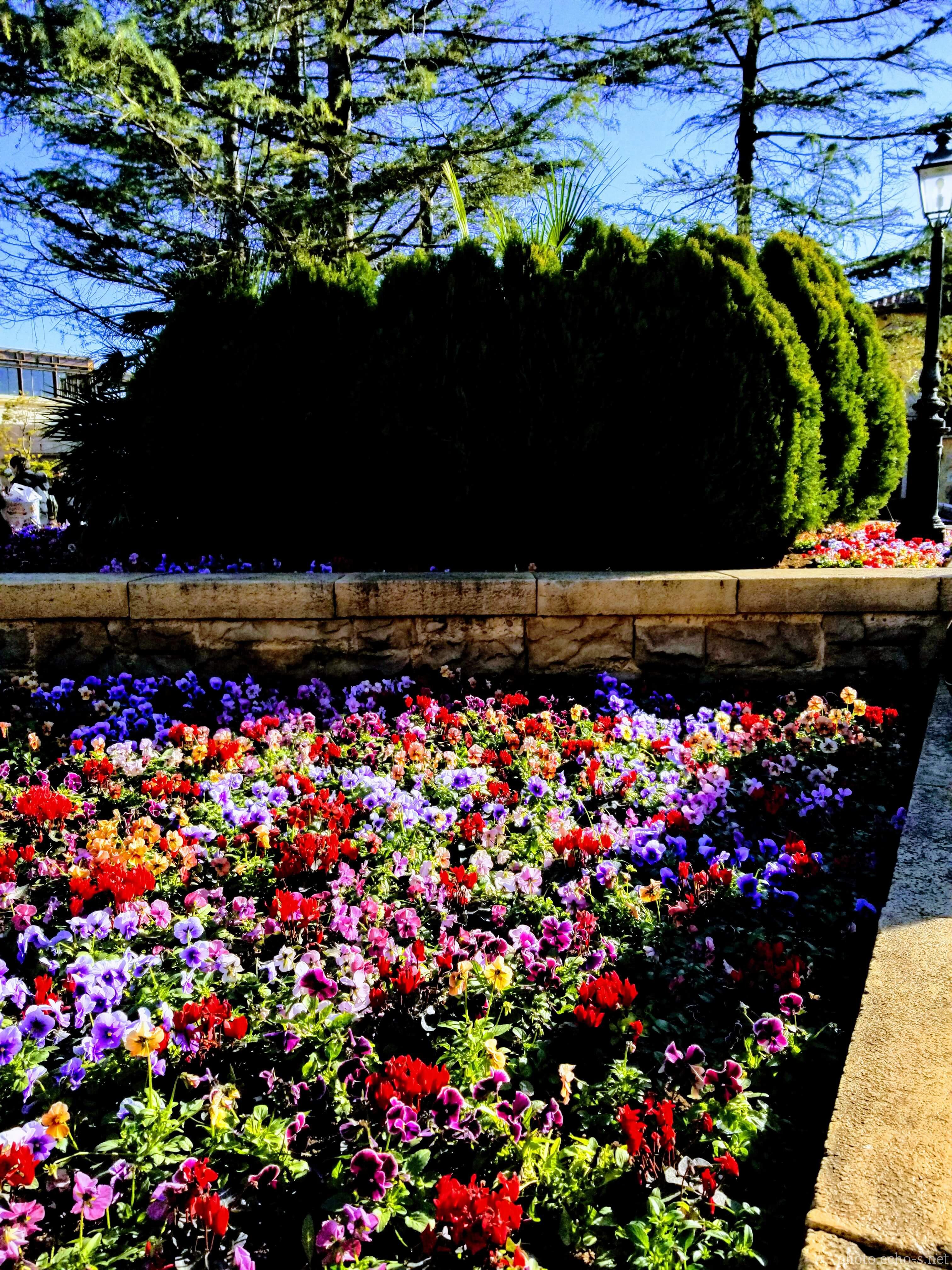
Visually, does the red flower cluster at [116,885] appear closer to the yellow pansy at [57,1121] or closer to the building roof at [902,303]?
the yellow pansy at [57,1121]

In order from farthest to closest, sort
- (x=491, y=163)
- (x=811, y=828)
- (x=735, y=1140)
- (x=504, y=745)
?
(x=491, y=163) < (x=504, y=745) < (x=811, y=828) < (x=735, y=1140)

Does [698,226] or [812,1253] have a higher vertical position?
[698,226]

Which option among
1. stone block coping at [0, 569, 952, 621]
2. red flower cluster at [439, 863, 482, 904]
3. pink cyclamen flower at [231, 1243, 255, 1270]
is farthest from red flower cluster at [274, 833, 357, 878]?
stone block coping at [0, 569, 952, 621]

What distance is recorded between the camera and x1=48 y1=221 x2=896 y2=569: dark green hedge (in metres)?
4.41

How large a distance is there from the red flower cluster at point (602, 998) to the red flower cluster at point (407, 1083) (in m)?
0.32

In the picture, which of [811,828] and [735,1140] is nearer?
[735,1140]

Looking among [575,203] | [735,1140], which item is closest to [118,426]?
[575,203]

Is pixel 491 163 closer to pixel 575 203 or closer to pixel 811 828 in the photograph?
pixel 575 203

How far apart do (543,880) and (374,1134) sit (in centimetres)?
99

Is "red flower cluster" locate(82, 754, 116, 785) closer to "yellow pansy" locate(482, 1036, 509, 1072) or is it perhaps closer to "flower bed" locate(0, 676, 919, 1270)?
"flower bed" locate(0, 676, 919, 1270)

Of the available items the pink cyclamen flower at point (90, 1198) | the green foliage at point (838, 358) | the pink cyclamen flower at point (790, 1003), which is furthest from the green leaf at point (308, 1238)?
the green foliage at point (838, 358)

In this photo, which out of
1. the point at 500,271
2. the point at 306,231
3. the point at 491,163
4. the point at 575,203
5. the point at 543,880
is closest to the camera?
the point at 543,880

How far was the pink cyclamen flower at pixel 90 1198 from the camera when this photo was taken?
1312 mm

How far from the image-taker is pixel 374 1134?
1.54 metres
